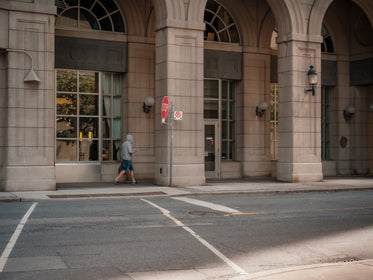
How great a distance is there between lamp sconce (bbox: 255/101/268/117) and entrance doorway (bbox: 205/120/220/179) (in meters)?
1.91

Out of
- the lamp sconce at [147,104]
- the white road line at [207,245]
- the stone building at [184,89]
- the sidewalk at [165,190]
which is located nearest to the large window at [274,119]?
the stone building at [184,89]

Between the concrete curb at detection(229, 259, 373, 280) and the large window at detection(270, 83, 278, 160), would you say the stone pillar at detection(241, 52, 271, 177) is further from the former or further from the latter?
the concrete curb at detection(229, 259, 373, 280)

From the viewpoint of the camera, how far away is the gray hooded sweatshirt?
1997 centimetres

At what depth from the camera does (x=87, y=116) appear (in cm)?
2108

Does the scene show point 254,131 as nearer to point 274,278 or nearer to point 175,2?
point 175,2

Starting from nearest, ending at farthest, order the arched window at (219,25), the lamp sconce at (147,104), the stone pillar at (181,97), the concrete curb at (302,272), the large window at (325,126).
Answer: the concrete curb at (302,272)
the stone pillar at (181,97)
the lamp sconce at (147,104)
the arched window at (219,25)
the large window at (325,126)

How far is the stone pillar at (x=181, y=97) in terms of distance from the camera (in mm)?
19453

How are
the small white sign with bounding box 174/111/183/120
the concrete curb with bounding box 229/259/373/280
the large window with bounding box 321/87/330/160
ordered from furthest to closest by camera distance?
1. the large window with bounding box 321/87/330/160
2. the small white sign with bounding box 174/111/183/120
3. the concrete curb with bounding box 229/259/373/280

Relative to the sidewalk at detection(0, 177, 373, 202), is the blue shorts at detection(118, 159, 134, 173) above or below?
above

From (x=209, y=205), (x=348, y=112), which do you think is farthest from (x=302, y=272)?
(x=348, y=112)

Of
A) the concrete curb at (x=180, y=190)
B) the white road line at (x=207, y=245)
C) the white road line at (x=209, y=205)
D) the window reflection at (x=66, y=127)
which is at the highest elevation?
the window reflection at (x=66, y=127)

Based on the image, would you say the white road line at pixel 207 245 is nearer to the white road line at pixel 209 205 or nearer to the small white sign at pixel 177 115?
the white road line at pixel 209 205

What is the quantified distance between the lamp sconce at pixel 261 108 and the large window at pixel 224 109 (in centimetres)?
100

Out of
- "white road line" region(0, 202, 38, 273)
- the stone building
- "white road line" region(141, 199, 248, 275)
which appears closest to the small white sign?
the stone building
